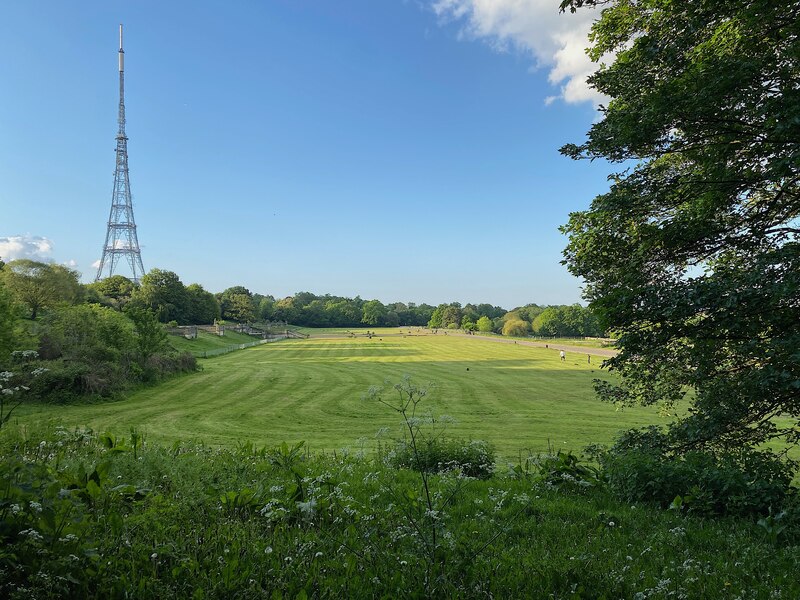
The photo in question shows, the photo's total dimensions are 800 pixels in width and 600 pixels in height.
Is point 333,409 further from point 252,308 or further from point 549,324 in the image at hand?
point 252,308

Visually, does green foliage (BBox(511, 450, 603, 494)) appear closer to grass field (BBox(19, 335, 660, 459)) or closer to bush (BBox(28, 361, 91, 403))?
grass field (BBox(19, 335, 660, 459))

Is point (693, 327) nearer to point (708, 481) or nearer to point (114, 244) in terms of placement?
point (708, 481)

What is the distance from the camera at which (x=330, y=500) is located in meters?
5.18

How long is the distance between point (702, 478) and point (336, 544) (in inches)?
200

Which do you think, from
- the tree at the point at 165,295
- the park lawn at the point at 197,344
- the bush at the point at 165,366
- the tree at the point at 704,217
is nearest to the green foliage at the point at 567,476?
the tree at the point at 704,217

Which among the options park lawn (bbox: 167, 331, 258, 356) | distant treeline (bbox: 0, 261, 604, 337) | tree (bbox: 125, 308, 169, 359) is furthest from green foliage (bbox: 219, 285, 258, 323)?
tree (bbox: 125, 308, 169, 359)

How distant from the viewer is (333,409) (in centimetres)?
2388

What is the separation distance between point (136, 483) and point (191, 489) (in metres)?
0.95

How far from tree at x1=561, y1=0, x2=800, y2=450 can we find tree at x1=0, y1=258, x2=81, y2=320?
193 feet

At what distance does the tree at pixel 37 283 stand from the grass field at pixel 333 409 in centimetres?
2646

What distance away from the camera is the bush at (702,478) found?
18.6ft

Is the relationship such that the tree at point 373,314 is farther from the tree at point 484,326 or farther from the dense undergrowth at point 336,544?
the dense undergrowth at point 336,544

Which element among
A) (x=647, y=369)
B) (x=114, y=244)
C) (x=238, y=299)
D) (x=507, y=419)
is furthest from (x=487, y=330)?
(x=647, y=369)

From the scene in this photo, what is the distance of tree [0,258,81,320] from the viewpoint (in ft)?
163
